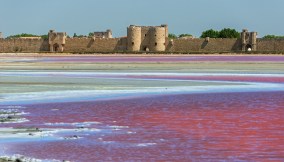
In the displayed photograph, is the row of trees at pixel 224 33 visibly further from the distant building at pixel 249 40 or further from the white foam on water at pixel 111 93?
the white foam on water at pixel 111 93

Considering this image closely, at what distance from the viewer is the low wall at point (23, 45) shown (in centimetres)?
9331

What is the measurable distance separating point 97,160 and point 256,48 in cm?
7974

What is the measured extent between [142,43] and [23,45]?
1513cm

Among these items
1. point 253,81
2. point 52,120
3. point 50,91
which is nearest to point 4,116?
point 52,120

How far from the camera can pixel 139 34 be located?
299 feet

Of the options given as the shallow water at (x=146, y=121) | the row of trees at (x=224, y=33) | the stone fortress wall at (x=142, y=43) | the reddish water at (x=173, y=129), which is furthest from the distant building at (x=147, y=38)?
the reddish water at (x=173, y=129)

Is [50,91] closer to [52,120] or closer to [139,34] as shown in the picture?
[52,120]

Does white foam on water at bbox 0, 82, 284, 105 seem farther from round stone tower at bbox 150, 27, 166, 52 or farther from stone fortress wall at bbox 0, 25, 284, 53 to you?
round stone tower at bbox 150, 27, 166, 52

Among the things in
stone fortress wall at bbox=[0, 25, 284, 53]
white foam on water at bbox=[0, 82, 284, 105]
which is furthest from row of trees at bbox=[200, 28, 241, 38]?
white foam on water at bbox=[0, 82, 284, 105]

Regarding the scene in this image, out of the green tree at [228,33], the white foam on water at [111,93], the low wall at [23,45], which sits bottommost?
the low wall at [23,45]

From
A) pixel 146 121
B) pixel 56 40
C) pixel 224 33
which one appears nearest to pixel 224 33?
pixel 224 33

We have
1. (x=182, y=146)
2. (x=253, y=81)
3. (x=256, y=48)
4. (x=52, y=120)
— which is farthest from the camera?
(x=256, y=48)

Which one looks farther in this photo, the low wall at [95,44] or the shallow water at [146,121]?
the low wall at [95,44]

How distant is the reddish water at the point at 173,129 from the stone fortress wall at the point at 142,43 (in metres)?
68.9
